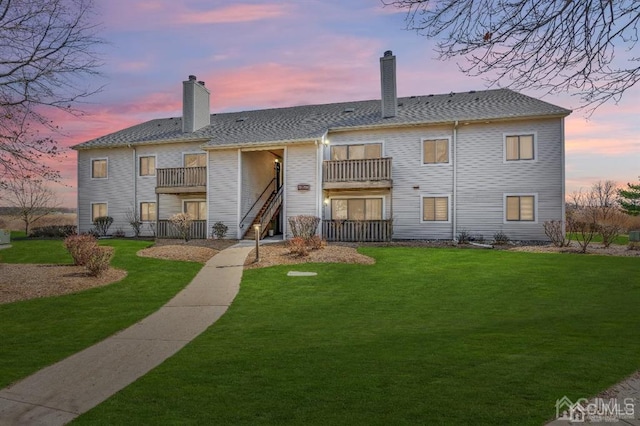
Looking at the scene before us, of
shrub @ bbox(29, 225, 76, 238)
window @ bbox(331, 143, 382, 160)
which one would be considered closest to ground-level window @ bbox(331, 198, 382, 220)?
window @ bbox(331, 143, 382, 160)

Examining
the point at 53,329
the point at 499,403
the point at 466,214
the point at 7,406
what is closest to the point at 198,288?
the point at 53,329

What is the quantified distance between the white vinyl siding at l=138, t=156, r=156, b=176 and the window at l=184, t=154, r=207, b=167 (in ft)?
8.38

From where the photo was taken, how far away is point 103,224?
30.0 meters

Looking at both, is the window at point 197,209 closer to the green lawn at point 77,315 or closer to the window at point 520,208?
the green lawn at point 77,315

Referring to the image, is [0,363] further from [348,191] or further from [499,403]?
[348,191]

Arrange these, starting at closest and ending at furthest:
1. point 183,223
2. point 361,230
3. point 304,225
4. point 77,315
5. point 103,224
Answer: point 77,315 → point 304,225 → point 361,230 → point 183,223 → point 103,224

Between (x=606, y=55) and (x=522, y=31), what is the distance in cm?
123

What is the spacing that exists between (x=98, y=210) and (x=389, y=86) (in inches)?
859

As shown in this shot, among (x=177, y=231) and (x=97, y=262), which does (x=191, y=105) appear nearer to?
(x=177, y=231)

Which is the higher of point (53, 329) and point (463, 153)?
point (463, 153)

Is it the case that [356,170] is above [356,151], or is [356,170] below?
below

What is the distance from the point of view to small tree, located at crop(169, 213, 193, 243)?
25141 mm

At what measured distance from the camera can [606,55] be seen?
20.1ft

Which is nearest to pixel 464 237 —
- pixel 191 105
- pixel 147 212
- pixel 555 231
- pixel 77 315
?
pixel 555 231
